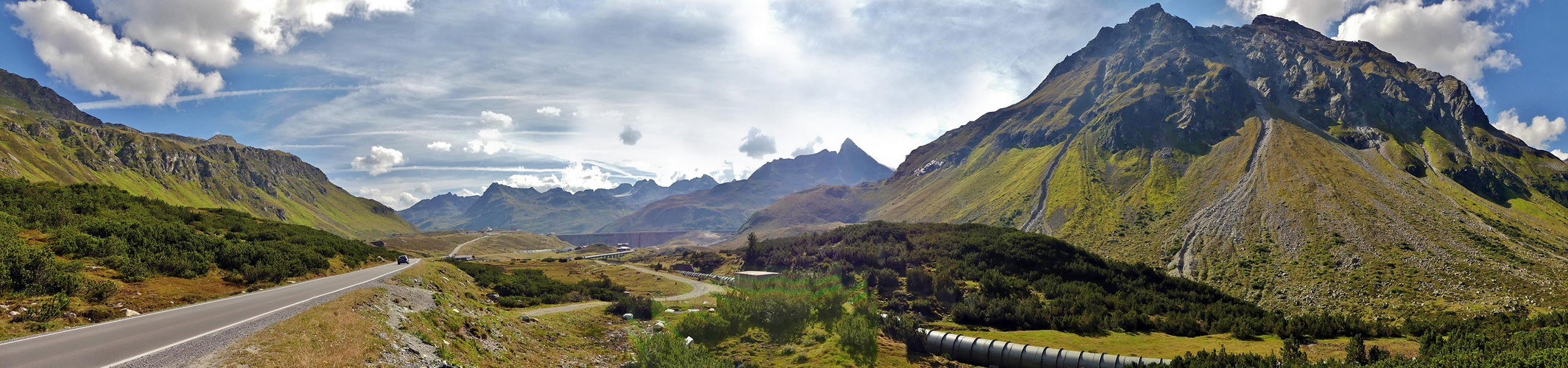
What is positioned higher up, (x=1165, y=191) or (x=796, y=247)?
(x=1165, y=191)

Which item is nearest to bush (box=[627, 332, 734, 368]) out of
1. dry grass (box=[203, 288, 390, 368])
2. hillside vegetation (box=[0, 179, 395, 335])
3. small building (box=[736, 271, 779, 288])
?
dry grass (box=[203, 288, 390, 368])

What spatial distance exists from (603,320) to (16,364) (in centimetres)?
2624

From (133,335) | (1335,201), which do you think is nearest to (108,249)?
(133,335)

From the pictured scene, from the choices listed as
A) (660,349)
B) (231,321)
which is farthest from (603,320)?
(231,321)

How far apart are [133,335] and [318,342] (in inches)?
197

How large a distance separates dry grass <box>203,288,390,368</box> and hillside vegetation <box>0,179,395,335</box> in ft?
20.1

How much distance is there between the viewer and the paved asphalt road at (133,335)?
1210 cm

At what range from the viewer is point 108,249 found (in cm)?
2222

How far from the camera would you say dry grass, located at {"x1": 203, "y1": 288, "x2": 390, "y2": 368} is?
42.3ft

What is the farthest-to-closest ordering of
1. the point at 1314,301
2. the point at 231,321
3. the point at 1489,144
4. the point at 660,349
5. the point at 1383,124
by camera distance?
the point at 1383,124, the point at 1489,144, the point at 1314,301, the point at 660,349, the point at 231,321

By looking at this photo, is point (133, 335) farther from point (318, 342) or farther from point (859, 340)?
point (859, 340)

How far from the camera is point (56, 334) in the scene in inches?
558

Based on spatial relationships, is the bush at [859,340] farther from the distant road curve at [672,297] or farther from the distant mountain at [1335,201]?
the distant mountain at [1335,201]

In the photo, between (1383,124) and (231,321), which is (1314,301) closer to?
(231,321)
